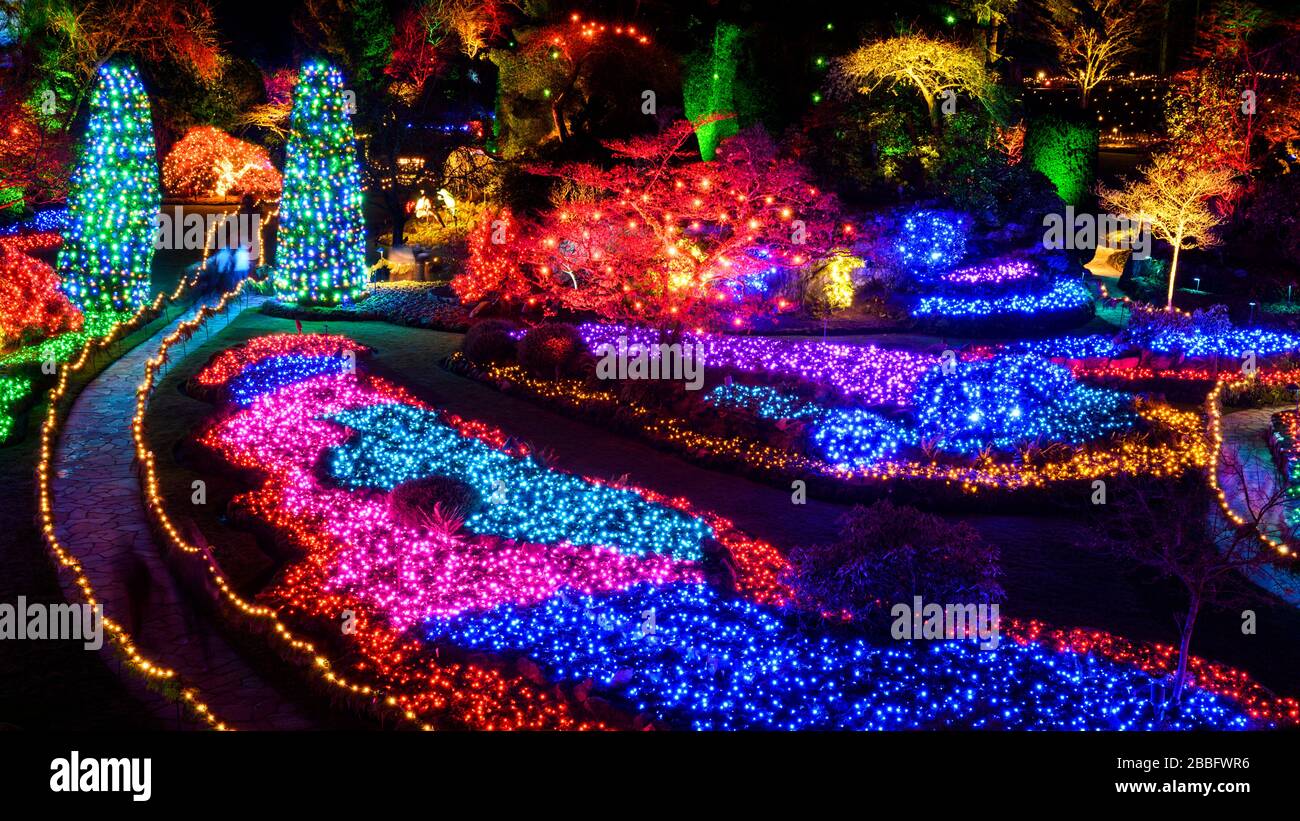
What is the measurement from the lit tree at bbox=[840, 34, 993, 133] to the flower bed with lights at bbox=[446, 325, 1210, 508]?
10.1 meters

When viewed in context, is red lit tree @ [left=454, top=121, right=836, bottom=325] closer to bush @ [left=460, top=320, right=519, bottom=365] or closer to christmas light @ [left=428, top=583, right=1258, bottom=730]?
bush @ [left=460, top=320, right=519, bottom=365]

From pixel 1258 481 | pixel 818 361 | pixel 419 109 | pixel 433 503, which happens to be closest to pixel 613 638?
pixel 433 503

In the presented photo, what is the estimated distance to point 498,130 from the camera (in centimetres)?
3164

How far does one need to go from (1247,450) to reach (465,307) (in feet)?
55.5

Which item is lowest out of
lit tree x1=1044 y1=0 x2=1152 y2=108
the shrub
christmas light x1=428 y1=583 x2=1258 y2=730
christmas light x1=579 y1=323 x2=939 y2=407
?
christmas light x1=428 y1=583 x2=1258 y2=730

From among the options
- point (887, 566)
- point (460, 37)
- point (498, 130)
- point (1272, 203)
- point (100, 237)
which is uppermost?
point (460, 37)

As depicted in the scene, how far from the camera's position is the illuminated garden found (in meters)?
9.26

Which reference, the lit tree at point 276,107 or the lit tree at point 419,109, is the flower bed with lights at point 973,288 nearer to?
the lit tree at point 419,109

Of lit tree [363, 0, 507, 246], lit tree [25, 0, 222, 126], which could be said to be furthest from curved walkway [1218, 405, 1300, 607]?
lit tree [25, 0, 222, 126]

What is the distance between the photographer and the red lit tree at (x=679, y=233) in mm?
18703

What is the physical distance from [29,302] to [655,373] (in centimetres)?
1336

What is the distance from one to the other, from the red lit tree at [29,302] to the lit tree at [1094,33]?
3390 cm

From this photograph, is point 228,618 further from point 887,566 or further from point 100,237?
point 100,237

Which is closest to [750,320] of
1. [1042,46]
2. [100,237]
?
[100,237]
